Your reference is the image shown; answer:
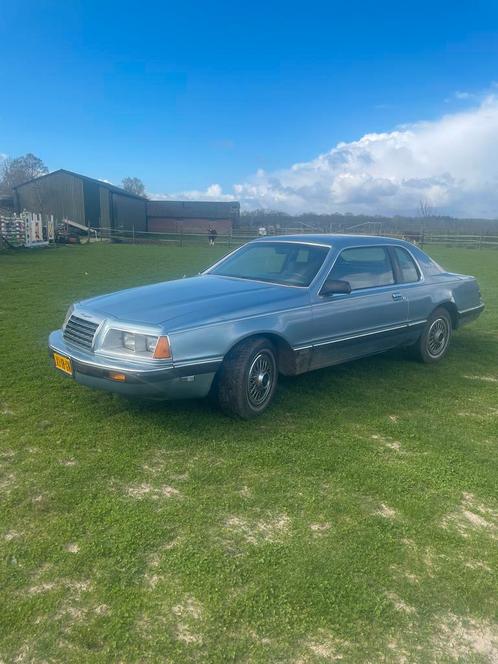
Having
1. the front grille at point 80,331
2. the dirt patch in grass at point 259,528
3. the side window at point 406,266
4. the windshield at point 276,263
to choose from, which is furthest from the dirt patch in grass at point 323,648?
the side window at point 406,266

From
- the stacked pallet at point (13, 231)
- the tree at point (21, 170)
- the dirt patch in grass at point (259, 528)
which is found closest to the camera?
the dirt patch in grass at point (259, 528)

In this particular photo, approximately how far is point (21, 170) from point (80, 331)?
7267 cm

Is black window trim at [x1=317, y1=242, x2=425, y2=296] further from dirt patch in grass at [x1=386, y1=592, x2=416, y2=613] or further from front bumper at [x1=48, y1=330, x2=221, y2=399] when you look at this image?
dirt patch in grass at [x1=386, y1=592, x2=416, y2=613]

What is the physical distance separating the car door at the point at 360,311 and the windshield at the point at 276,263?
0.21 meters

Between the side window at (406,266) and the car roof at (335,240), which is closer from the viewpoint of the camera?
the car roof at (335,240)

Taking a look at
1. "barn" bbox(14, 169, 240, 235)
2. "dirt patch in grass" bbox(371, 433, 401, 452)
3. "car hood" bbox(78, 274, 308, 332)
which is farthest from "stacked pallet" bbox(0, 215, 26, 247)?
"dirt patch in grass" bbox(371, 433, 401, 452)

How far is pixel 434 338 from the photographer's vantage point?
5.95 meters

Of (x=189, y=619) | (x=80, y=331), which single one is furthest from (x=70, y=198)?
(x=189, y=619)

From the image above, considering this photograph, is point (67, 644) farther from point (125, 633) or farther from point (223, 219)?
point (223, 219)

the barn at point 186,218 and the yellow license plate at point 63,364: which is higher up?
the barn at point 186,218

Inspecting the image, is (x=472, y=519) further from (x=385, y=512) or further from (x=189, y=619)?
(x=189, y=619)

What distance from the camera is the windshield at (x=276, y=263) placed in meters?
4.73

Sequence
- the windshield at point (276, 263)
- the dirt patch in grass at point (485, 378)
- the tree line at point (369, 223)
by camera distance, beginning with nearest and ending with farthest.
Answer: the windshield at point (276, 263) < the dirt patch in grass at point (485, 378) < the tree line at point (369, 223)

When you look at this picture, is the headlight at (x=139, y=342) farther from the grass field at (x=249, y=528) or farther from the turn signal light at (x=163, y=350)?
the grass field at (x=249, y=528)
